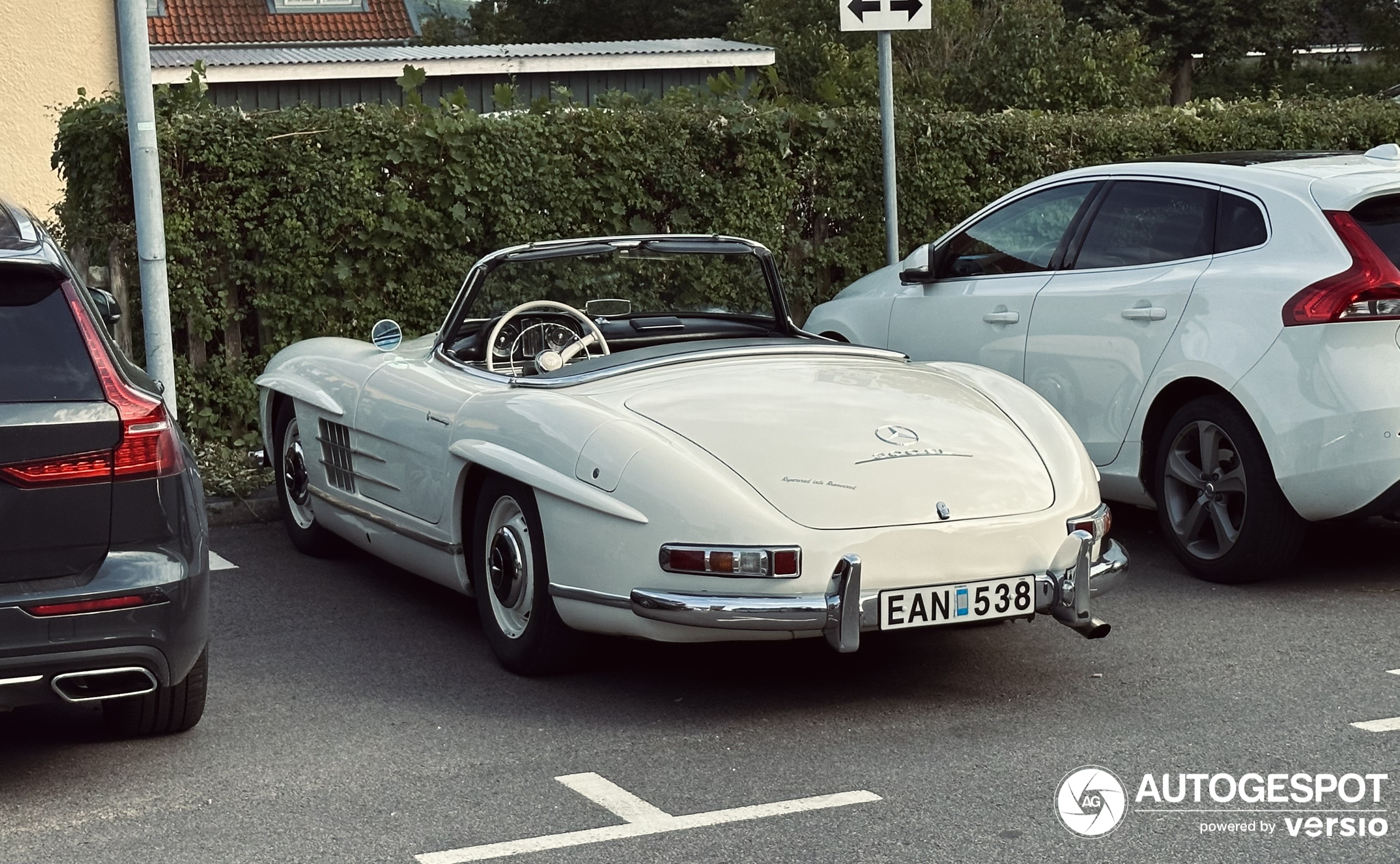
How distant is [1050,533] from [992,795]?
107cm

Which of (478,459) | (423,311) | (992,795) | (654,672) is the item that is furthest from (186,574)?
(423,311)

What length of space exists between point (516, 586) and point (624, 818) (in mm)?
1438

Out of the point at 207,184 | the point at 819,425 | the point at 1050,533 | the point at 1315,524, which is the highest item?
the point at 207,184

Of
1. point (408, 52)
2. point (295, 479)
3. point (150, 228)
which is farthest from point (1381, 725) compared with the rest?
point (408, 52)

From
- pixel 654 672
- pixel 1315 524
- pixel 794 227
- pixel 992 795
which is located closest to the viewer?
pixel 992 795

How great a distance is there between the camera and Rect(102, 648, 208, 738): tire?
5.04 m

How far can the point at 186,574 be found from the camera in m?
4.59

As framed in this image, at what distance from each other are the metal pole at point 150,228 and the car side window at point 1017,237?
3.90 metres

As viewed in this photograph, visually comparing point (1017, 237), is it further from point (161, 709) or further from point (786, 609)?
point (161, 709)

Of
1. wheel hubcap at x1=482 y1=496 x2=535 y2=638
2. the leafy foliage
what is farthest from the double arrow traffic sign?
wheel hubcap at x1=482 y1=496 x2=535 y2=638

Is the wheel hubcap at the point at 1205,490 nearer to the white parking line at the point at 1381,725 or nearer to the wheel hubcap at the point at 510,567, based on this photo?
the white parking line at the point at 1381,725

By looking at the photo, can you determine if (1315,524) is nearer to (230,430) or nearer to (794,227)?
(794,227)

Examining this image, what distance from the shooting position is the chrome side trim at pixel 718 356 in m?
5.94

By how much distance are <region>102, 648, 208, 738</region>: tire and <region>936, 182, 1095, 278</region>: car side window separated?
4.42m
